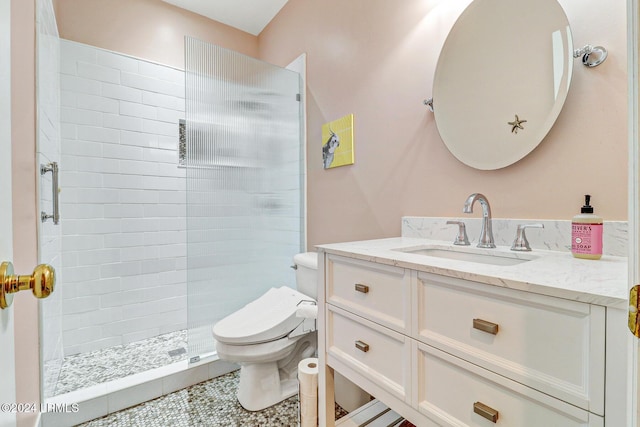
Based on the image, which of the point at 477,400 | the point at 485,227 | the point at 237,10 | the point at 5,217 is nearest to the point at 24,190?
the point at 5,217

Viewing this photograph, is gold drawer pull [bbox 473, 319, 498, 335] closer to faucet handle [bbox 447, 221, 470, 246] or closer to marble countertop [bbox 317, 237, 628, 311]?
marble countertop [bbox 317, 237, 628, 311]

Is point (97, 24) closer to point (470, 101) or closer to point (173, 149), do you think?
point (173, 149)

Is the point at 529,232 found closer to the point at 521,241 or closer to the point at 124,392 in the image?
the point at 521,241

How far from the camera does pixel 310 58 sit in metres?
2.08

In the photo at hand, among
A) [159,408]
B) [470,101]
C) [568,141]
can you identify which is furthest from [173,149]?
[568,141]

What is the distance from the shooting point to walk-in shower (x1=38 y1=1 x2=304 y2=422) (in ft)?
5.66

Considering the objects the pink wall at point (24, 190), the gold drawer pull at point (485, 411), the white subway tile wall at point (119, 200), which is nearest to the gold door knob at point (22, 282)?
the pink wall at point (24, 190)

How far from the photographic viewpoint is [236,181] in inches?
72.7

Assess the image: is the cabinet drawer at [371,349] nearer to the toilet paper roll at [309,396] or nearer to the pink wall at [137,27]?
the toilet paper roll at [309,396]

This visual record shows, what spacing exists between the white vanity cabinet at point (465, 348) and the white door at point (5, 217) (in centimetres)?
79

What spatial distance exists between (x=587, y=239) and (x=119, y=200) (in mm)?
2644

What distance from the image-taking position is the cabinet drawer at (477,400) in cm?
55

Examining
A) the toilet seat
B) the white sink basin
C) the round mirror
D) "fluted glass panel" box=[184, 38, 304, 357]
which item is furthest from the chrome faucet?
"fluted glass panel" box=[184, 38, 304, 357]

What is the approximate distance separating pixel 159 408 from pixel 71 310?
1065 millimetres
